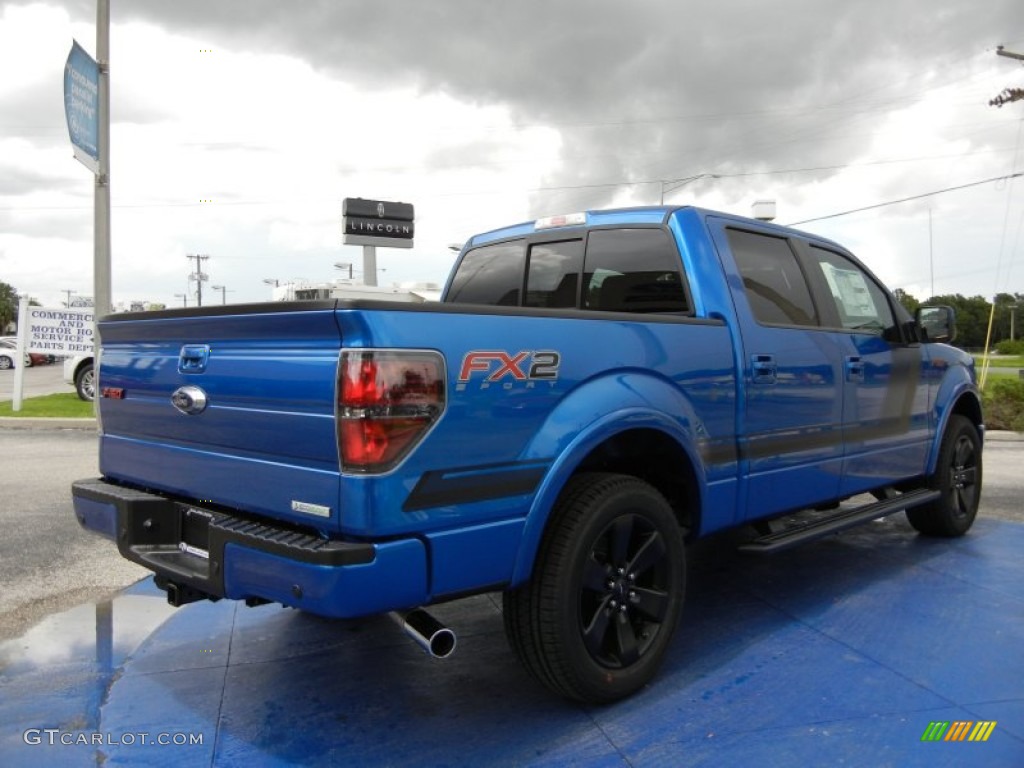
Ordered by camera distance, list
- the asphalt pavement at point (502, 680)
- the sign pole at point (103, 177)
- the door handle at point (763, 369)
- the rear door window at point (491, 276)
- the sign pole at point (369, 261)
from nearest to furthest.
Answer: the asphalt pavement at point (502, 680) < the door handle at point (763, 369) < the rear door window at point (491, 276) < the sign pole at point (103, 177) < the sign pole at point (369, 261)

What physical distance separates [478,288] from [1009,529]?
14.5ft

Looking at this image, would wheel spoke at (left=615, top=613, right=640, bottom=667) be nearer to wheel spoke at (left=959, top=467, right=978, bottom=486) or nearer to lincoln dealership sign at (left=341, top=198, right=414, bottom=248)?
wheel spoke at (left=959, top=467, right=978, bottom=486)

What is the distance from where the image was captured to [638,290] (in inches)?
161

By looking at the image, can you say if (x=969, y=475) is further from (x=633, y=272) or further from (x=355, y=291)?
(x=355, y=291)

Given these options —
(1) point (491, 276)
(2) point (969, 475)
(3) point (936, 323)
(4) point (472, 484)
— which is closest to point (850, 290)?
(3) point (936, 323)

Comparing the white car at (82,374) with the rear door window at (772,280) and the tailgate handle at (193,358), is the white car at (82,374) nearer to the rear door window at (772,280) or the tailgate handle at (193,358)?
the tailgate handle at (193,358)

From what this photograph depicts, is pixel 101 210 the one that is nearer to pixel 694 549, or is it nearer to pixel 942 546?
pixel 694 549

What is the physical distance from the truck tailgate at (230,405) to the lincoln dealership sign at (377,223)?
36.5 feet

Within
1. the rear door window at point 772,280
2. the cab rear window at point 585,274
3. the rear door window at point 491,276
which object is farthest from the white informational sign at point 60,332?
the rear door window at point 772,280

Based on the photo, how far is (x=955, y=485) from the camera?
222 inches

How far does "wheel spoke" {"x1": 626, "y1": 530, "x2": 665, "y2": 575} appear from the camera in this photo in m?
3.22

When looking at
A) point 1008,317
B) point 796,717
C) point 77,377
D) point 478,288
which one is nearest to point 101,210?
point 77,377

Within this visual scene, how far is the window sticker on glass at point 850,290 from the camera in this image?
468 centimetres

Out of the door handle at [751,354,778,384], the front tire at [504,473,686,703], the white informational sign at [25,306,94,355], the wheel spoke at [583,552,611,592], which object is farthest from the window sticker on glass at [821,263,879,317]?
the white informational sign at [25,306,94,355]
